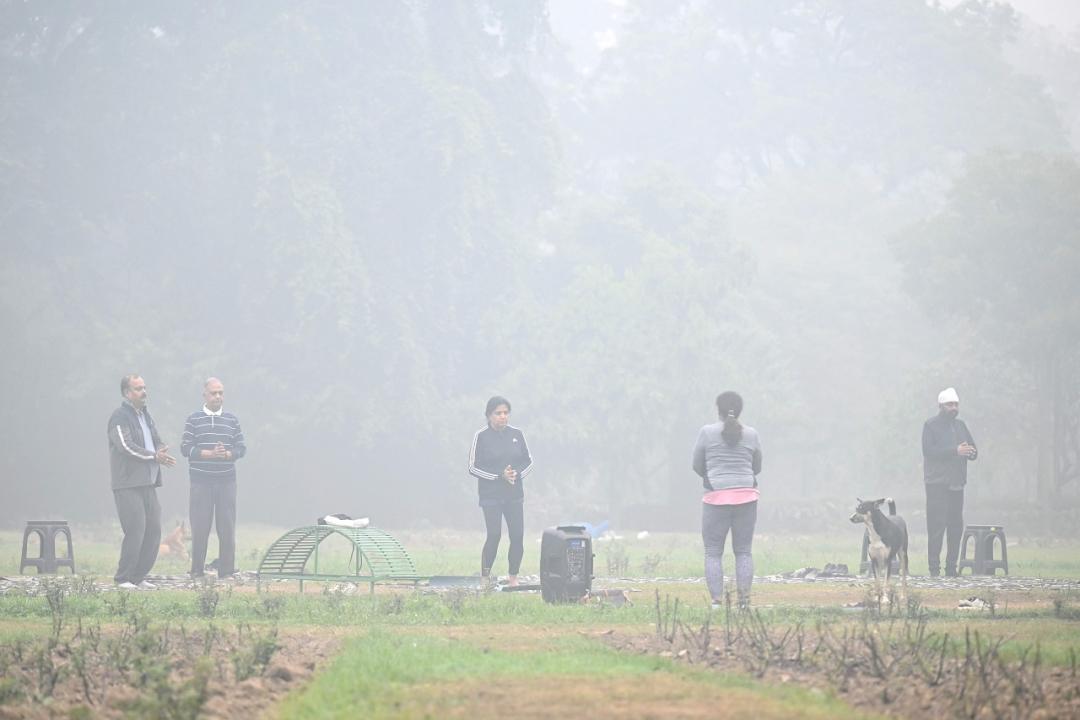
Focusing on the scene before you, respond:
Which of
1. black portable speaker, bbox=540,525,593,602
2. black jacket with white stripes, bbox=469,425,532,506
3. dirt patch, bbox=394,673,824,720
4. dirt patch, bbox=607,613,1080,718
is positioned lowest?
dirt patch, bbox=394,673,824,720

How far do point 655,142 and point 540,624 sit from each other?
212 feet

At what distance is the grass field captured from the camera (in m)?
8.48

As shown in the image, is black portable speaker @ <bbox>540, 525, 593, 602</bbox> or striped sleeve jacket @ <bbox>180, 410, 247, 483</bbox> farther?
striped sleeve jacket @ <bbox>180, 410, 247, 483</bbox>

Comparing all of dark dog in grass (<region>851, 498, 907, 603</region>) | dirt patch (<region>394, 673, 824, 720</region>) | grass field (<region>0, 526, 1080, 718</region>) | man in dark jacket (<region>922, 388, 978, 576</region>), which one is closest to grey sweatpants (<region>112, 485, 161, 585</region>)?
grass field (<region>0, 526, 1080, 718</region>)

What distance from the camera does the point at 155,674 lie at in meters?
8.62

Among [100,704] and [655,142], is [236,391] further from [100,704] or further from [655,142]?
[100,704]

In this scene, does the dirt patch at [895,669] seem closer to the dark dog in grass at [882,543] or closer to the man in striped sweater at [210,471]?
the dark dog in grass at [882,543]

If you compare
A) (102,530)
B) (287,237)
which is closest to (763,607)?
(102,530)

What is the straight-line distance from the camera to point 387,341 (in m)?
48.9

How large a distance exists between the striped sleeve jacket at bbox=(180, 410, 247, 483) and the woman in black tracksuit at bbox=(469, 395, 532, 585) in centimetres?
329

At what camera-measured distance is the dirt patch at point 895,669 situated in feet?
27.3

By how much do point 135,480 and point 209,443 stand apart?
1.60 meters

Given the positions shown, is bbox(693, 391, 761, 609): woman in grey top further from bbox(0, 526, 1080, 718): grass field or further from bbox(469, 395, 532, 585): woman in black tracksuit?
bbox(469, 395, 532, 585): woman in black tracksuit

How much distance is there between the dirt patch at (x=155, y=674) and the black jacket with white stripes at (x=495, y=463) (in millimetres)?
6421
